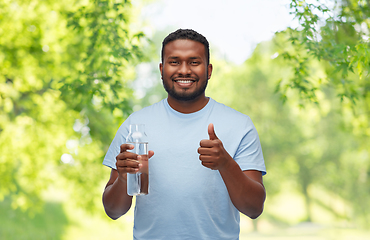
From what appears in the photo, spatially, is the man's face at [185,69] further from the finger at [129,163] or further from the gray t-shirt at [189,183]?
the finger at [129,163]

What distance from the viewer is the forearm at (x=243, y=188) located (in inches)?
63.4

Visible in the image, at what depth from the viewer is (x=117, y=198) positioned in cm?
178

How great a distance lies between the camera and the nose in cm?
183

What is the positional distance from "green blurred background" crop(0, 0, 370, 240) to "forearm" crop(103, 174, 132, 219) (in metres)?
2.50

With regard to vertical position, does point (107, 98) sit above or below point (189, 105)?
above

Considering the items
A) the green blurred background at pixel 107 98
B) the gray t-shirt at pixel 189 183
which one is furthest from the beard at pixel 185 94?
the green blurred background at pixel 107 98

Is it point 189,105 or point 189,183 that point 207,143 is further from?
point 189,105

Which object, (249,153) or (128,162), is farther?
(249,153)

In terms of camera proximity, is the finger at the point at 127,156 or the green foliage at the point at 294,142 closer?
the finger at the point at 127,156

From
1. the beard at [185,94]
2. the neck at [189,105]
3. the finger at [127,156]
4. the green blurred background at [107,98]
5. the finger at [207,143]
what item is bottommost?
the finger at [127,156]

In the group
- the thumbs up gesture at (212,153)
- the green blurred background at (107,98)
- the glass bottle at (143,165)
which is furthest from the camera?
the green blurred background at (107,98)

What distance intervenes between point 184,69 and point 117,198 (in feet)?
2.40

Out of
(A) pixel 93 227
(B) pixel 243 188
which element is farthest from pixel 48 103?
(A) pixel 93 227

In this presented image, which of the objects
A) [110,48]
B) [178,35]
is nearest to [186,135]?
[178,35]
